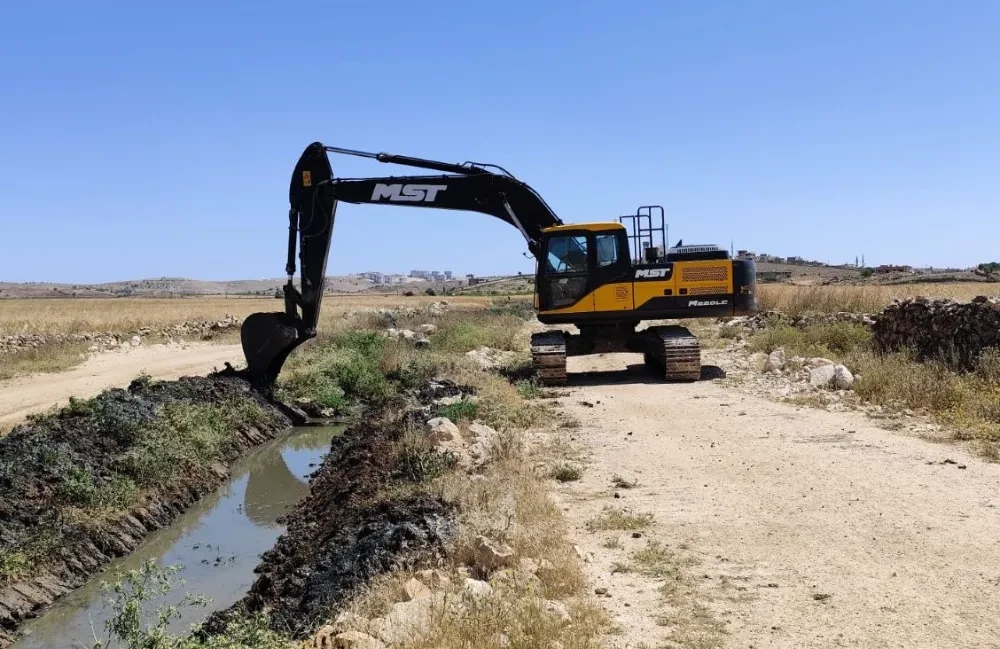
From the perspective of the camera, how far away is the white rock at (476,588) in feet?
17.6

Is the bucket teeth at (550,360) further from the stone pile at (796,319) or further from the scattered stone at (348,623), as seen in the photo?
the scattered stone at (348,623)

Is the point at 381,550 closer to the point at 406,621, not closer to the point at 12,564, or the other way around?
the point at 406,621

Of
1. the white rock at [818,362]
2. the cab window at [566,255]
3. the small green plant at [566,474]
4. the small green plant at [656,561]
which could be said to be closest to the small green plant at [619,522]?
the small green plant at [656,561]

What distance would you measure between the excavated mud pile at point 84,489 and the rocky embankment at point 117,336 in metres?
14.3

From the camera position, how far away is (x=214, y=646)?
16.0 ft

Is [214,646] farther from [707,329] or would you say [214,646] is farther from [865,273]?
[865,273]

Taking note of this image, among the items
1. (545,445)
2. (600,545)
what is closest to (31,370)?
(545,445)

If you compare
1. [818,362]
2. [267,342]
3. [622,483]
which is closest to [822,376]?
[818,362]

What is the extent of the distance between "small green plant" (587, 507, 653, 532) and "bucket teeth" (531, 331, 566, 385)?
8805mm

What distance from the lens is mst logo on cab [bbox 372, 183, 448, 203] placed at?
54.9 ft

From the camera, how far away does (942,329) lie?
1558 cm

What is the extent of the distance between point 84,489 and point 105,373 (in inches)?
507

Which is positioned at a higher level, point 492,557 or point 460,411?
point 460,411

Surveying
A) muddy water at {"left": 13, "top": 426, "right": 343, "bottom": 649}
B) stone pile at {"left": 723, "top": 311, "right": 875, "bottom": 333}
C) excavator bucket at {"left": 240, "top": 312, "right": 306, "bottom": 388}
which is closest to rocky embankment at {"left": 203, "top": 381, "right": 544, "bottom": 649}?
muddy water at {"left": 13, "top": 426, "right": 343, "bottom": 649}
